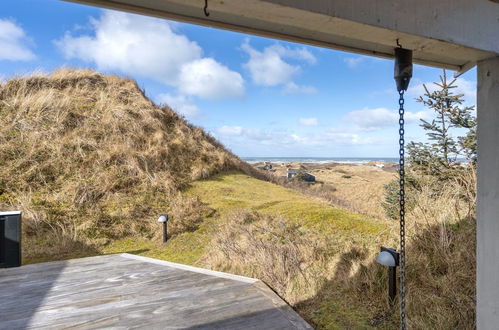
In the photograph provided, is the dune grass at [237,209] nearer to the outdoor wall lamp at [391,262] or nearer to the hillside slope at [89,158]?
the hillside slope at [89,158]

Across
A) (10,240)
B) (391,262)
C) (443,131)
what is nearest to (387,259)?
(391,262)

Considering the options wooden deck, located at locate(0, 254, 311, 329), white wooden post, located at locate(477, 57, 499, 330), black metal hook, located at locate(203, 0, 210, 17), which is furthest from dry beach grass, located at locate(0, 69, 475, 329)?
black metal hook, located at locate(203, 0, 210, 17)

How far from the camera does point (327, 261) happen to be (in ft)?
12.3

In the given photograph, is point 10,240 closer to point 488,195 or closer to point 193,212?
point 193,212

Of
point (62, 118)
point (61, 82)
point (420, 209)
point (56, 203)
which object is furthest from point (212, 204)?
point (61, 82)

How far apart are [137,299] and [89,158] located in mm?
6280

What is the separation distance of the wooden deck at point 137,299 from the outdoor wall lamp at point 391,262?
0.95 m

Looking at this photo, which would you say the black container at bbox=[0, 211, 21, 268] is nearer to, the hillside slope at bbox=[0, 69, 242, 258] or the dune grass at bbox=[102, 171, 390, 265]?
the hillside slope at bbox=[0, 69, 242, 258]

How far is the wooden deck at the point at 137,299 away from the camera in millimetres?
2428

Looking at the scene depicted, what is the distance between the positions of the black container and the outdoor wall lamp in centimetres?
478

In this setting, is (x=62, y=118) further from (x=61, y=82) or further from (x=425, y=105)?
(x=425, y=105)

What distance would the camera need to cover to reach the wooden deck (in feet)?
7.97

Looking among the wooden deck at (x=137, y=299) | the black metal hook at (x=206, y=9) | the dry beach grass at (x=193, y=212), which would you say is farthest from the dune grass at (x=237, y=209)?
the black metal hook at (x=206, y=9)

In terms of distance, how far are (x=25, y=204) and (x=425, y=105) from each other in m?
10.1
